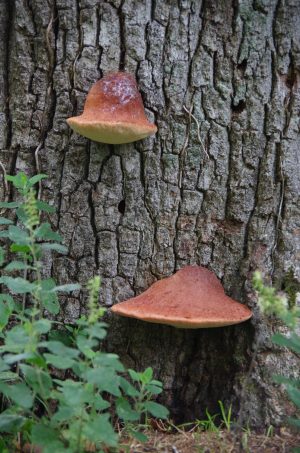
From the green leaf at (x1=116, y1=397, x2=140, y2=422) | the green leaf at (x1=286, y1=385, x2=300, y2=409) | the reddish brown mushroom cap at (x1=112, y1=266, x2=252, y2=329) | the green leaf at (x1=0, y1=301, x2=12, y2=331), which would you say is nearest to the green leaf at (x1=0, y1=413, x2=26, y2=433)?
the green leaf at (x1=116, y1=397, x2=140, y2=422)

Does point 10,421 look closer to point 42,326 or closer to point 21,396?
point 21,396

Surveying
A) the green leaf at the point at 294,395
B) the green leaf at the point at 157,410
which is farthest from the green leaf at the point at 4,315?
the green leaf at the point at 294,395

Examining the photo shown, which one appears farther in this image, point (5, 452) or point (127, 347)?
point (127, 347)

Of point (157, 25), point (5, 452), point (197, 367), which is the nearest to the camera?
point (5, 452)

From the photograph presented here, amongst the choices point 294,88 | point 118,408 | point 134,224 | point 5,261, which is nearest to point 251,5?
point 294,88

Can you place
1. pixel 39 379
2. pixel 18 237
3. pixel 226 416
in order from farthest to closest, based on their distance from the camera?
pixel 226 416 → pixel 18 237 → pixel 39 379

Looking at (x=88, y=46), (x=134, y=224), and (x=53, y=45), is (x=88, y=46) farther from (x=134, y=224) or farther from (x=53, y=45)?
(x=134, y=224)

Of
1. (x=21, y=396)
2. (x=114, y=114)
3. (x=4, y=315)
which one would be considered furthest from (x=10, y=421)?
(x=114, y=114)
